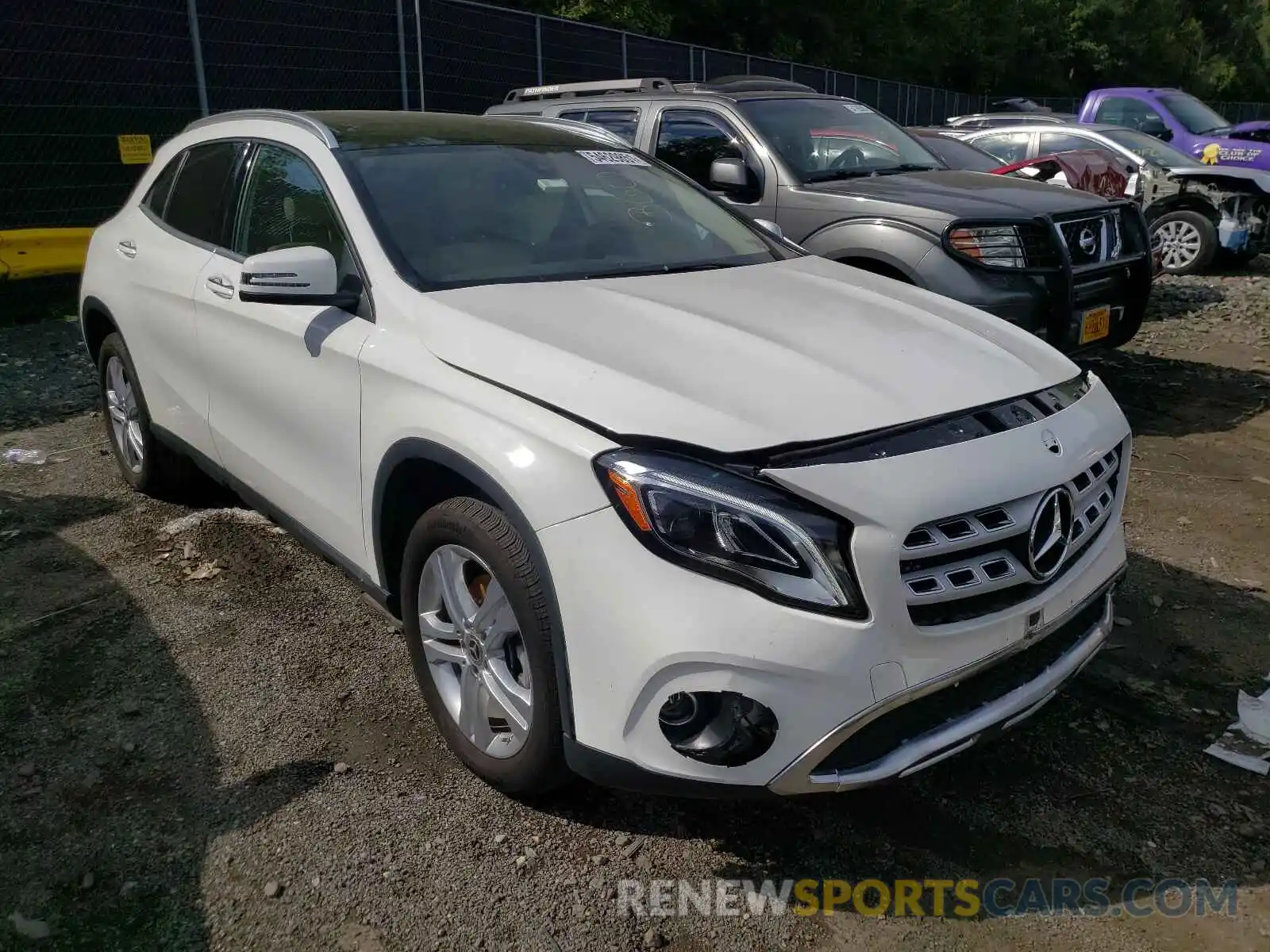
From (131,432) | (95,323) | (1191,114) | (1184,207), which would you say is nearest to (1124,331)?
(131,432)

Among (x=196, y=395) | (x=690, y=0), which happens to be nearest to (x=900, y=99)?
(x=690, y=0)

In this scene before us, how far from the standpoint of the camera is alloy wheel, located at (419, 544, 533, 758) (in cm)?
258

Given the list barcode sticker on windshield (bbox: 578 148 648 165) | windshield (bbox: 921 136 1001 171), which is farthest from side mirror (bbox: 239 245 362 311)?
windshield (bbox: 921 136 1001 171)

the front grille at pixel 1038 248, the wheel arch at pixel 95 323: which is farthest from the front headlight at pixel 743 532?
the front grille at pixel 1038 248

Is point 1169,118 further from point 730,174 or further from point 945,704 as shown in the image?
point 945,704

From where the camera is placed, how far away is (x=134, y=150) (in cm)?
923

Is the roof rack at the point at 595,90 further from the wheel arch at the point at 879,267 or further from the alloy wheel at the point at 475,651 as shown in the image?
the alloy wheel at the point at 475,651

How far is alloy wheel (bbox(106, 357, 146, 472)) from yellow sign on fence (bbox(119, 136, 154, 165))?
197 inches

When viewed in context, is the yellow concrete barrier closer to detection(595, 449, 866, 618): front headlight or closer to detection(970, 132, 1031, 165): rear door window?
detection(595, 449, 866, 618): front headlight

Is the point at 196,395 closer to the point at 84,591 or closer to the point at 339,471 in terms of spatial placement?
the point at 84,591

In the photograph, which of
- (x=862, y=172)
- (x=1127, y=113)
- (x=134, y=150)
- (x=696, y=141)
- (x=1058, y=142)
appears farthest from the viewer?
(x=1127, y=113)

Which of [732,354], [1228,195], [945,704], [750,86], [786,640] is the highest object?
[750,86]

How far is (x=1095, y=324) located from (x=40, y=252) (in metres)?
7.41

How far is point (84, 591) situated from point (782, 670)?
9.99 ft
